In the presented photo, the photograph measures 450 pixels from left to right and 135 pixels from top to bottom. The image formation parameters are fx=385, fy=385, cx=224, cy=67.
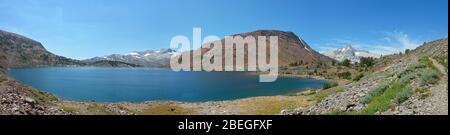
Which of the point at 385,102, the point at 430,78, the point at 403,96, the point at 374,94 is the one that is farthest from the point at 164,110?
the point at 403,96

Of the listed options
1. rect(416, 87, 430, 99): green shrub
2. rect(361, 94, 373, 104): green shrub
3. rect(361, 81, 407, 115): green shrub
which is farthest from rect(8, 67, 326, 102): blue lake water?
rect(416, 87, 430, 99): green shrub

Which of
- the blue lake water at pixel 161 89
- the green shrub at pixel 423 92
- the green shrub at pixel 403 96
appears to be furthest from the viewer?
the blue lake water at pixel 161 89

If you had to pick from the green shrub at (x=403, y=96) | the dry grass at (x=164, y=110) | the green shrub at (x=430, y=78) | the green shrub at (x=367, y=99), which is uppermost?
the green shrub at (x=430, y=78)

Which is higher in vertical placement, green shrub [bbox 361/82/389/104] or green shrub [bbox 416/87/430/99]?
green shrub [bbox 416/87/430/99]

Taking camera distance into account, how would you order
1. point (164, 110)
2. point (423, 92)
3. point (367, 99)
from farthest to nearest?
1. point (164, 110)
2. point (367, 99)
3. point (423, 92)

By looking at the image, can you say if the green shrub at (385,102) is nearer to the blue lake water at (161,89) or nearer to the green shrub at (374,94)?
the green shrub at (374,94)

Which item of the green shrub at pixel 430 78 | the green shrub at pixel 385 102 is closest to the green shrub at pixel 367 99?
the green shrub at pixel 385 102

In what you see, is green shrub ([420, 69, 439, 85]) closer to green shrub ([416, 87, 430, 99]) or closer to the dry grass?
green shrub ([416, 87, 430, 99])

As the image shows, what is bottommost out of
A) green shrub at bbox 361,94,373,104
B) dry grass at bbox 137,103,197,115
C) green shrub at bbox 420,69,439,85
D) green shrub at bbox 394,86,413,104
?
dry grass at bbox 137,103,197,115

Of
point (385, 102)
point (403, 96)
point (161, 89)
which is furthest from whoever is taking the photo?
point (161, 89)

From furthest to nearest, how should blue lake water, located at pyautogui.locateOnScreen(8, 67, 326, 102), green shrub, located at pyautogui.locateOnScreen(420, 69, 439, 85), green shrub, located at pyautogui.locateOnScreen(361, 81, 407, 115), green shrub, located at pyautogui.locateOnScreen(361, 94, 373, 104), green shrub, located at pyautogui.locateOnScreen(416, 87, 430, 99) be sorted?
blue lake water, located at pyautogui.locateOnScreen(8, 67, 326, 102) → green shrub, located at pyautogui.locateOnScreen(361, 94, 373, 104) → green shrub, located at pyautogui.locateOnScreen(420, 69, 439, 85) → green shrub, located at pyautogui.locateOnScreen(361, 81, 407, 115) → green shrub, located at pyautogui.locateOnScreen(416, 87, 430, 99)

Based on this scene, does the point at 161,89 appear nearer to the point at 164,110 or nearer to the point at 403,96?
the point at 164,110

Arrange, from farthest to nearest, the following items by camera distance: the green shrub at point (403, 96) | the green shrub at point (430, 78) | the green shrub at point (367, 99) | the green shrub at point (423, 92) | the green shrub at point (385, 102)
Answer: the green shrub at point (367, 99) < the green shrub at point (430, 78) < the green shrub at point (385, 102) < the green shrub at point (403, 96) < the green shrub at point (423, 92)
